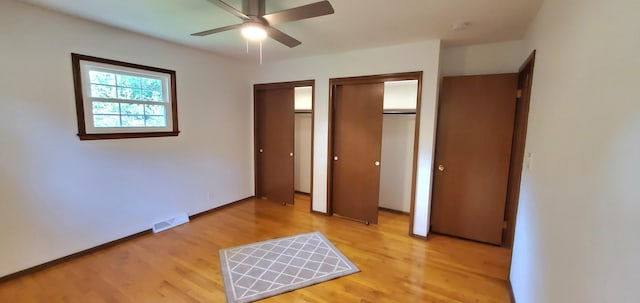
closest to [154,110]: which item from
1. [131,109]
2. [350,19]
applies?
Result: [131,109]

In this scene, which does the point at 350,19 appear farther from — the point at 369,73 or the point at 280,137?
the point at 280,137

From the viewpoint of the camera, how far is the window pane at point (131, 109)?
2912 millimetres

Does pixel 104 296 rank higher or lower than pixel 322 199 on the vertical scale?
lower

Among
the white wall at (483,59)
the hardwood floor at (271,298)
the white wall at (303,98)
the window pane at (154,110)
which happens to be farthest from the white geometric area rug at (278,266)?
the white wall at (483,59)

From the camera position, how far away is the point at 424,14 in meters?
2.24

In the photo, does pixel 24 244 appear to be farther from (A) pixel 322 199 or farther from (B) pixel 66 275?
(A) pixel 322 199

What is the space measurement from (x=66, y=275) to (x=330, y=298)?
2467 mm

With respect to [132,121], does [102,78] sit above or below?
above

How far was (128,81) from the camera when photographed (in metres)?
2.96

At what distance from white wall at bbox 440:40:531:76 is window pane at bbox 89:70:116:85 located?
394 centimetres

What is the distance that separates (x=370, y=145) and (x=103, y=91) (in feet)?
10.6

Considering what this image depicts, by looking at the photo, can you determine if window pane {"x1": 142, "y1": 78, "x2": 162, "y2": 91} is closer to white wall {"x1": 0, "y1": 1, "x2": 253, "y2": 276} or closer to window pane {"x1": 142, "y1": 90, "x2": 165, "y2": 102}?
window pane {"x1": 142, "y1": 90, "x2": 165, "y2": 102}

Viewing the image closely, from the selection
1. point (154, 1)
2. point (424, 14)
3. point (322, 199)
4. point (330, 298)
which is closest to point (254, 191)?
point (322, 199)

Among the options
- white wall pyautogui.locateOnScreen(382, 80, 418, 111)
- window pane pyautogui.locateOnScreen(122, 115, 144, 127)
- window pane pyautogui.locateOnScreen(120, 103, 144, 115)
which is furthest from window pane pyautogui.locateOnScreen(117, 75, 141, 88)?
white wall pyautogui.locateOnScreen(382, 80, 418, 111)
